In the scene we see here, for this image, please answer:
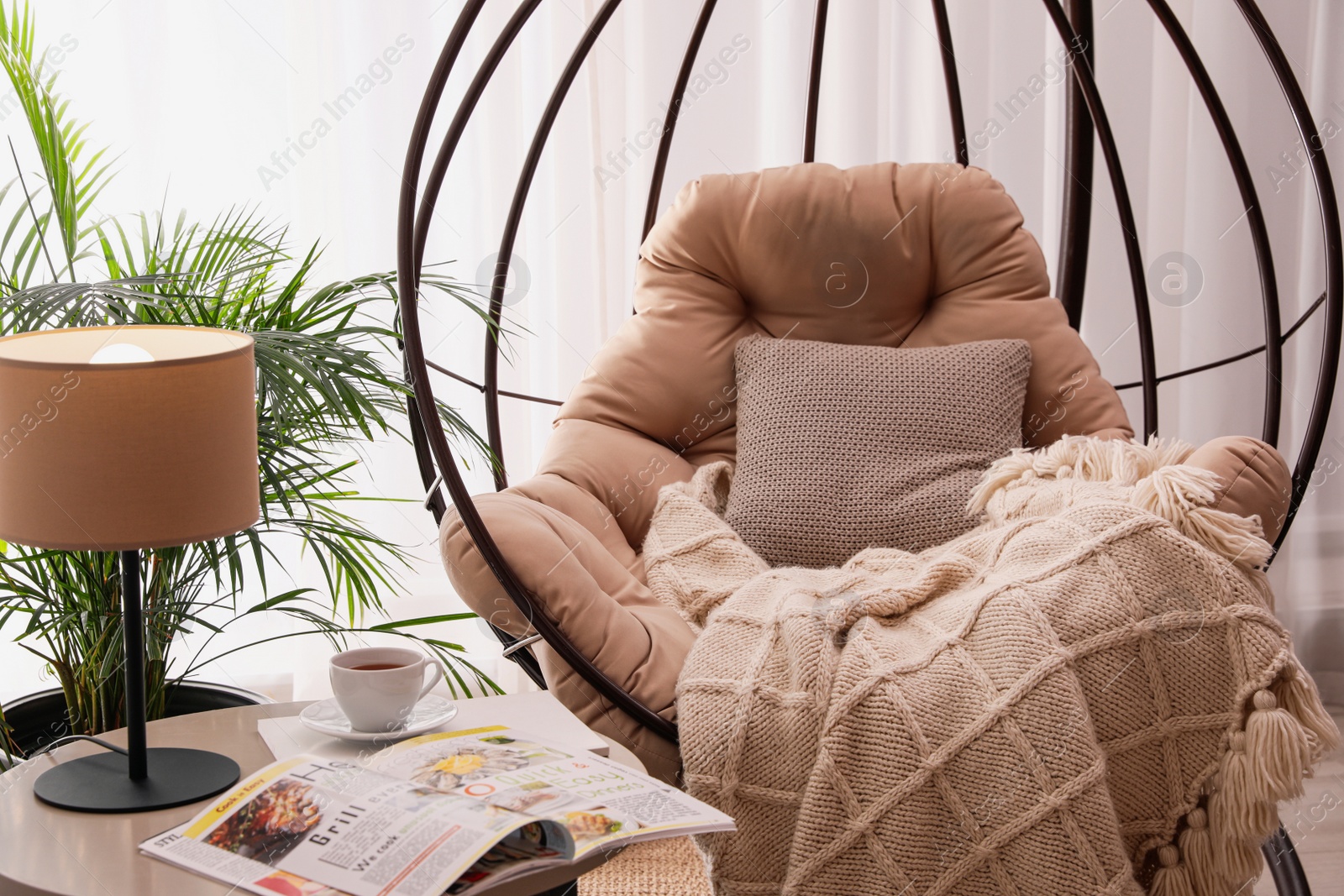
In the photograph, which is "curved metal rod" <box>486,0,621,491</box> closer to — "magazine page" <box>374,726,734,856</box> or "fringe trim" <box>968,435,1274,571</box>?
"fringe trim" <box>968,435,1274,571</box>

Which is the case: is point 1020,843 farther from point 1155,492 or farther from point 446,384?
point 446,384

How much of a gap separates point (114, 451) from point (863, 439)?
1108 mm

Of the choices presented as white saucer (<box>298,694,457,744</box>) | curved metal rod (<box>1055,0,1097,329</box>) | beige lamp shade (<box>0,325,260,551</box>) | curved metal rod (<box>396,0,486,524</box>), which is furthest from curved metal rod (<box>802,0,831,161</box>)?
beige lamp shade (<box>0,325,260,551</box>)

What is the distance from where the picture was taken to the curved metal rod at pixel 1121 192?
184cm

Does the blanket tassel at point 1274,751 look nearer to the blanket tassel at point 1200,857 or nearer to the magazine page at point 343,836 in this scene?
the blanket tassel at point 1200,857

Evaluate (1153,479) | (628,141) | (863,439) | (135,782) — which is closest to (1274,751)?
(1153,479)

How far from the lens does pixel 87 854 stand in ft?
2.72

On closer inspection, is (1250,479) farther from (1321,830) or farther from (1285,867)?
(1321,830)

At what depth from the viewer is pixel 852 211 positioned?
1.83m

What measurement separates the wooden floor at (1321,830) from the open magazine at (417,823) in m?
1.33

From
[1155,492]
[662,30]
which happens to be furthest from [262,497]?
[662,30]

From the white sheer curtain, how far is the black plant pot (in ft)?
2.32

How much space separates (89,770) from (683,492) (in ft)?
2.99

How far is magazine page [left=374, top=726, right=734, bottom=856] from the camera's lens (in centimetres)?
82
